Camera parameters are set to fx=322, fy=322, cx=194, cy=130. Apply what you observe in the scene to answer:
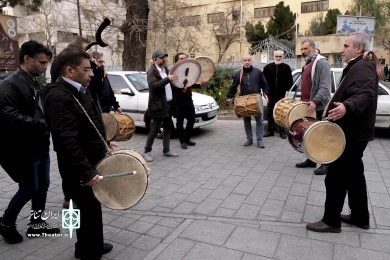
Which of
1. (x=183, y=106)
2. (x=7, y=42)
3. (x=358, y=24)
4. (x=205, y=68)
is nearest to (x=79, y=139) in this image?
(x=183, y=106)

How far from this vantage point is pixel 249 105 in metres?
6.29

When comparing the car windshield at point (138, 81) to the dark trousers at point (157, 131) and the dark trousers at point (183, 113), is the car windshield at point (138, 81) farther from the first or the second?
the dark trousers at point (157, 131)

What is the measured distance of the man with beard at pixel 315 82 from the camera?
4898 millimetres

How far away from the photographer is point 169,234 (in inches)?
133

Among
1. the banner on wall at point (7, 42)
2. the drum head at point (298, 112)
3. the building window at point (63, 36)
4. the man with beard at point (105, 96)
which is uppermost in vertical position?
the building window at point (63, 36)

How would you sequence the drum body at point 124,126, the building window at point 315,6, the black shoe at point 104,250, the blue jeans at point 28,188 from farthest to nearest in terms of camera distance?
the building window at point 315,6, the drum body at point 124,126, the blue jeans at point 28,188, the black shoe at point 104,250

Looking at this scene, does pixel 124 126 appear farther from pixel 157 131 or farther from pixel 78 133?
pixel 78 133

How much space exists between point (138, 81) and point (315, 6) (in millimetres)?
37331

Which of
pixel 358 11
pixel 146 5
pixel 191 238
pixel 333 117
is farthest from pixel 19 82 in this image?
pixel 358 11

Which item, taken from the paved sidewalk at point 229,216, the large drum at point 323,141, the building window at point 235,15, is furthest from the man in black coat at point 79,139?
the building window at point 235,15

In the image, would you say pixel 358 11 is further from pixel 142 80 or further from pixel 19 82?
pixel 19 82

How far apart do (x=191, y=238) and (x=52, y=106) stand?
185cm

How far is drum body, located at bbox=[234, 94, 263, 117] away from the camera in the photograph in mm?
6267

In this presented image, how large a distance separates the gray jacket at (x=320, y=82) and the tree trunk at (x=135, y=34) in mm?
8900
